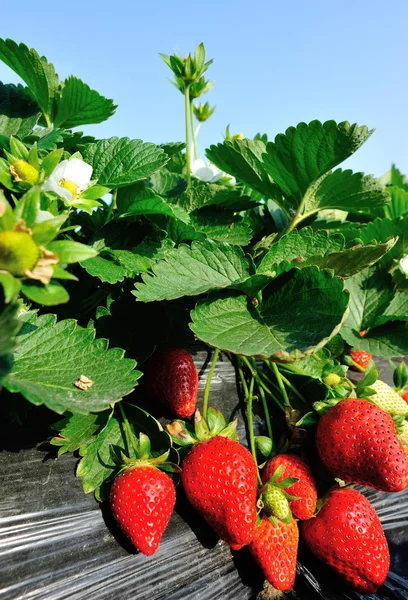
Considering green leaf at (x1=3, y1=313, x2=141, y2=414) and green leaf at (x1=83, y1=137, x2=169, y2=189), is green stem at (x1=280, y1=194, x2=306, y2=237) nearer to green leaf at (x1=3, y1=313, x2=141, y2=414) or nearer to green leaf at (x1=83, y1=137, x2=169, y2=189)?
green leaf at (x1=83, y1=137, x2=169, y2=189)

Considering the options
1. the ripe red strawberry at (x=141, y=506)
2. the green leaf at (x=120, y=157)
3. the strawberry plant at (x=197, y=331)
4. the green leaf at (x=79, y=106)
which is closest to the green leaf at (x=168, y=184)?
the strawberry plant at (x=197, y=331)

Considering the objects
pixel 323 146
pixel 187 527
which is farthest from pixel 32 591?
pixel 323 146

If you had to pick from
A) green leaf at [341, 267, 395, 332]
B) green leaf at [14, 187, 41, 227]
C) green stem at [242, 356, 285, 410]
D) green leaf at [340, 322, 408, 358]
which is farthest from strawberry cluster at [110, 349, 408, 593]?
green leaf at [14, 187, 41, 227]

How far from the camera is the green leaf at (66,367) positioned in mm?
522

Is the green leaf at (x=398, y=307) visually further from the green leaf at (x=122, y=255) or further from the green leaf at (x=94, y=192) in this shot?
the green leaf at (x=94, y=192)

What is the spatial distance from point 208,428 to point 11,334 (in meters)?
0.49

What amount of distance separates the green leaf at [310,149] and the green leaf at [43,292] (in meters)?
0.56

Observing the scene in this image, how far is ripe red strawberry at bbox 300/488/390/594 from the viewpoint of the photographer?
82cm

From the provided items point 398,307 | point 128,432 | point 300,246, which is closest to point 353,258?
point 300,246

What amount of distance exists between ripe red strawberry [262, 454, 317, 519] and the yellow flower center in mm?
565

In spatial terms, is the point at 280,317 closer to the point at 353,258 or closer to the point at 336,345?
the point at 353,258

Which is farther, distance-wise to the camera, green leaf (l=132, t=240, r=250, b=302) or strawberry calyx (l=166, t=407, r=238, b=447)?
strawberry calyx (l=166, t=407, r=238, b=447)

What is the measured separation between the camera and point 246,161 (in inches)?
36.5

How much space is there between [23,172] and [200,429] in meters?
0.49
